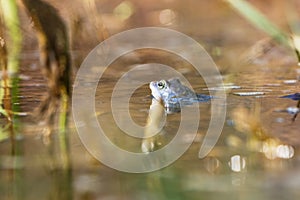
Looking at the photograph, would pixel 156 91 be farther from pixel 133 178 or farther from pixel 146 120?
pixel 133 178

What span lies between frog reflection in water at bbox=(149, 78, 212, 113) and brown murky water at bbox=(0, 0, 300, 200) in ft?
0.13

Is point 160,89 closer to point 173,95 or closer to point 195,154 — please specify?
point 173,95

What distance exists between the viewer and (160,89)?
2480mm

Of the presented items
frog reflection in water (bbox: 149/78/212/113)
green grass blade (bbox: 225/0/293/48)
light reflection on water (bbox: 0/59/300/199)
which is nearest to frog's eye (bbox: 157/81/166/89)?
frog reflection in water (bbox: 149/78/212/113)

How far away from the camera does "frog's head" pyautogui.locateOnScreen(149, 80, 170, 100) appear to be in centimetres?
243

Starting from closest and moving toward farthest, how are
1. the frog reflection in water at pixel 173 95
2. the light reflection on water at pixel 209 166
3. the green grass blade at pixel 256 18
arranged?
the light reflection on water at pixel 209 166 < the green grass blade at pixel 256 18 < the frog reflection in water at pixel 173 95

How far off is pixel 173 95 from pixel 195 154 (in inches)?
25.0

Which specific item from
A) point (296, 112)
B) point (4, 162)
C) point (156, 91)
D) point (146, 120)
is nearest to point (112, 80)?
point (156, 91)

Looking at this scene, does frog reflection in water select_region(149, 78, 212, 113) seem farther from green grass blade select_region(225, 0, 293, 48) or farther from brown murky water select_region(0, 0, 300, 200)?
green grass blade select_region(225, 0, 293, 48)

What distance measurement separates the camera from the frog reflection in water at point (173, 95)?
94.3 inches

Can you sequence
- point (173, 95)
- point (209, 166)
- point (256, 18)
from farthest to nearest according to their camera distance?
point (173, 95) < point (256, 18) < point (209, 166)

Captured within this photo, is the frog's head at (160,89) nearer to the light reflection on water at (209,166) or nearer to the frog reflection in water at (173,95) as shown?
the frog reflection in water at (173,95)

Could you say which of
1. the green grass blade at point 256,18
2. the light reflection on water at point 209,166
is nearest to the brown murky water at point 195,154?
the light reflection on water at point 209,166

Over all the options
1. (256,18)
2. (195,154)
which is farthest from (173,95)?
(195,154)
